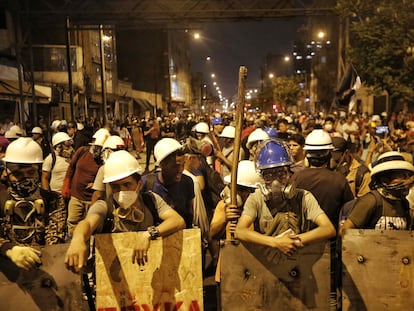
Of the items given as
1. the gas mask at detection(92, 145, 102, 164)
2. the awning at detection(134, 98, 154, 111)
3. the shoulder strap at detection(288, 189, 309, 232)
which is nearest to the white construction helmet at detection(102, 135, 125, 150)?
the gas mask at detection(92, 145, 102, 164)

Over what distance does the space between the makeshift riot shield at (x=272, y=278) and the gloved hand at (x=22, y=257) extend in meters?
1.35

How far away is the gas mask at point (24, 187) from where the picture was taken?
12.6 ft

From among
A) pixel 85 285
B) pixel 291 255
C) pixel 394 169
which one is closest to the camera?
pixel 291 255

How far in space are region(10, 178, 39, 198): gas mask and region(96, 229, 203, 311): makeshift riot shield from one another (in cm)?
79

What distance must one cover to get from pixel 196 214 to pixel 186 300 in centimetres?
138

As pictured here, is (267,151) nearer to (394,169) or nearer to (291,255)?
(291,255)

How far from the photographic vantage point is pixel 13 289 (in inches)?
138

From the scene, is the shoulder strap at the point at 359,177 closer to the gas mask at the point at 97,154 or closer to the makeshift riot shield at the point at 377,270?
the makeshift riot shield at the point at 377,270

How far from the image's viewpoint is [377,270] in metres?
3.62

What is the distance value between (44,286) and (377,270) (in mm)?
2501

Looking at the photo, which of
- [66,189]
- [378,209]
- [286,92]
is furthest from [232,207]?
[286,92]

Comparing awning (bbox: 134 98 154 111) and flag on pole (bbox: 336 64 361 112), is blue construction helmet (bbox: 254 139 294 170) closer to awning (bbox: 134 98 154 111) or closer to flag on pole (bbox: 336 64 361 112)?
flag on pole (bbox: 336 64 361 112)

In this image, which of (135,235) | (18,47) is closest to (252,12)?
(18,47)

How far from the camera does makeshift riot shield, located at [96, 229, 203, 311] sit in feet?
11.6
